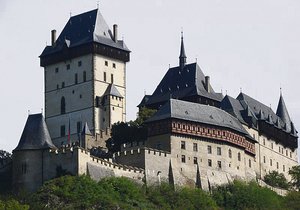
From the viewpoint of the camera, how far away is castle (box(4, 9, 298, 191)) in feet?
333

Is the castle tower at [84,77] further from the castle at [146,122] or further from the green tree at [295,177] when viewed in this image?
the green tree at [295,177]

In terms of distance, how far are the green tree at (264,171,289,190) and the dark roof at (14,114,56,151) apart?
25.1 m

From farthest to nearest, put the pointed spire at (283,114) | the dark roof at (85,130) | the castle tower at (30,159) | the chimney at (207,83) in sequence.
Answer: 1. the pointed spire at (283,114)
2. the chimney at (207,83)
3. the dark roof at (85,130)
4. the castle tower at (30,159)

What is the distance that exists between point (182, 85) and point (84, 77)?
9050 mm

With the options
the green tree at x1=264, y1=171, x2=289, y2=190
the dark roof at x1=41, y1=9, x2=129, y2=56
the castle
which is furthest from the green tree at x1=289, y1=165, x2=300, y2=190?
the dark roof at x1=41, y1=9, x2=129, y2=56

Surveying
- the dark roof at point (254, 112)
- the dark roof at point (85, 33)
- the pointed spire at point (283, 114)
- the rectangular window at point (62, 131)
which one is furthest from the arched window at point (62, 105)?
the pointed spire at point (283, 114)

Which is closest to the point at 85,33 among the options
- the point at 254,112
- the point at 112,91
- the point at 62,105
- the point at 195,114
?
the point at 112,91

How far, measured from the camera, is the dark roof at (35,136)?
333 feet

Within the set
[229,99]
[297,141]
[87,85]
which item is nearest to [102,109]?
[87,85]

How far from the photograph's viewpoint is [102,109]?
121625mm

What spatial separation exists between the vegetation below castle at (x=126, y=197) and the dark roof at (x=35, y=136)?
4648 mm

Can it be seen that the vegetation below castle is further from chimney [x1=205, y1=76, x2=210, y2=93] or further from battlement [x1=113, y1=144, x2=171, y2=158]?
chimney [x1=205, y1=76, x2=210, y2=93]

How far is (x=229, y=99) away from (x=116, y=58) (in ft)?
38.3

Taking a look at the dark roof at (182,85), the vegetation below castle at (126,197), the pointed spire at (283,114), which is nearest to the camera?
the vegetation below castle at (126,197)
